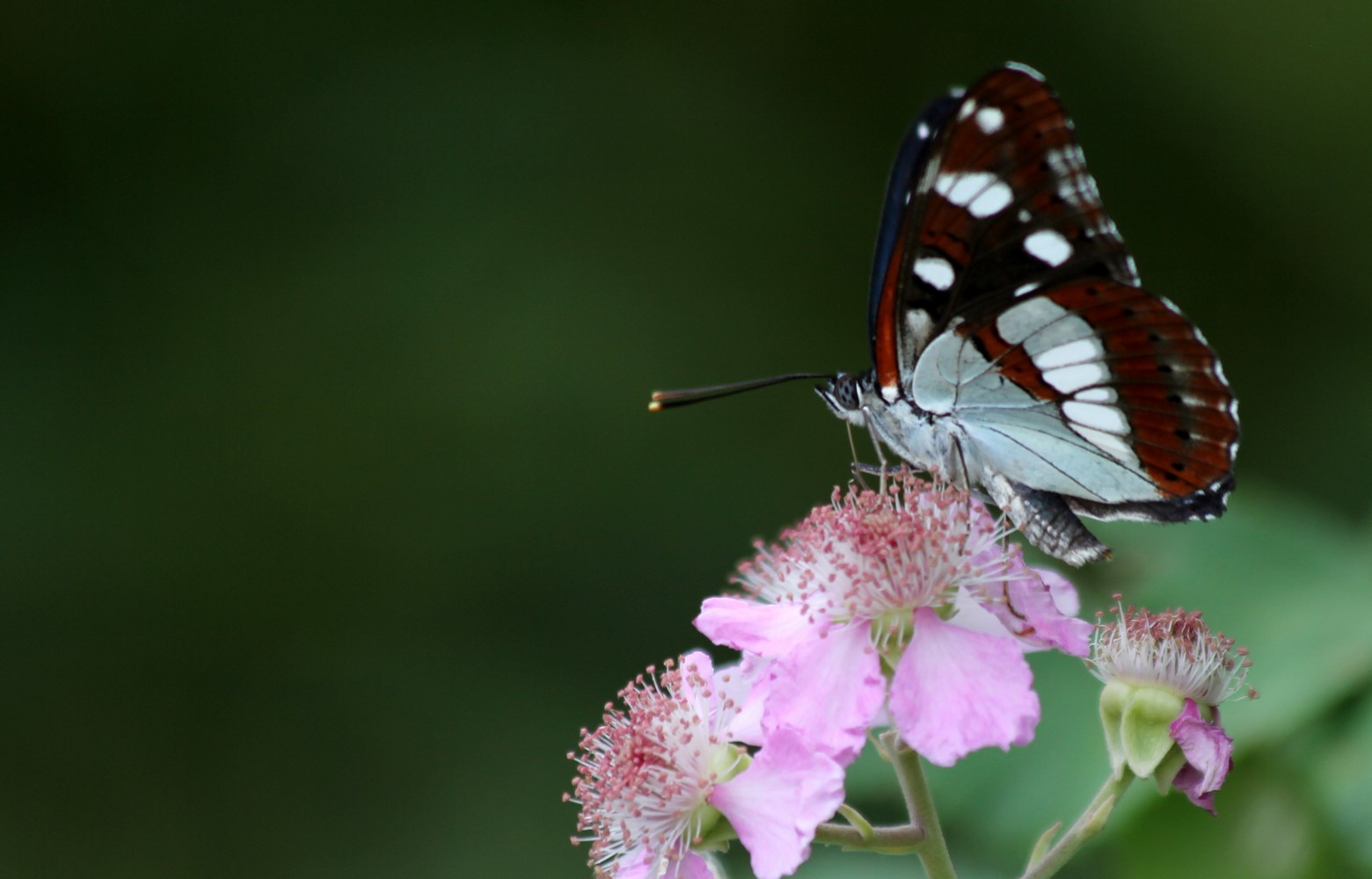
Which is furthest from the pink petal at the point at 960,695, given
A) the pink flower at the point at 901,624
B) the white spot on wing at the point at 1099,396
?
the white spot on wing at the point at 1099,396

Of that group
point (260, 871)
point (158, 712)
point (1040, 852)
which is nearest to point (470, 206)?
point (158, 712)

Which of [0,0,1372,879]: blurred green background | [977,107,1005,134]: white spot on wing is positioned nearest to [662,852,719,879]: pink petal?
[977,107,1005,134]: white spot on wing

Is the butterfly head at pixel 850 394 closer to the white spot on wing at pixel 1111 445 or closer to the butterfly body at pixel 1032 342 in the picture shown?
the butterfly body at pixel 1032 342

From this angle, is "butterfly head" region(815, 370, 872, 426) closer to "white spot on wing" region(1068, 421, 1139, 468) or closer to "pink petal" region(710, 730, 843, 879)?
"white spot on wing" region(1068, 421, 1139, 468)

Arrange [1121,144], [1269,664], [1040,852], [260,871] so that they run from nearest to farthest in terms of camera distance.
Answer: [1040,852]
[1269,664]
[260,871]
[1121,144]

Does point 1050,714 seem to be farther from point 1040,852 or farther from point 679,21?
point 679,21

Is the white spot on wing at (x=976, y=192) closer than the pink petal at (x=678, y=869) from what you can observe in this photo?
No

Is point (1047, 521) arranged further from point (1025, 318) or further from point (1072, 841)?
point (1072, 841)
